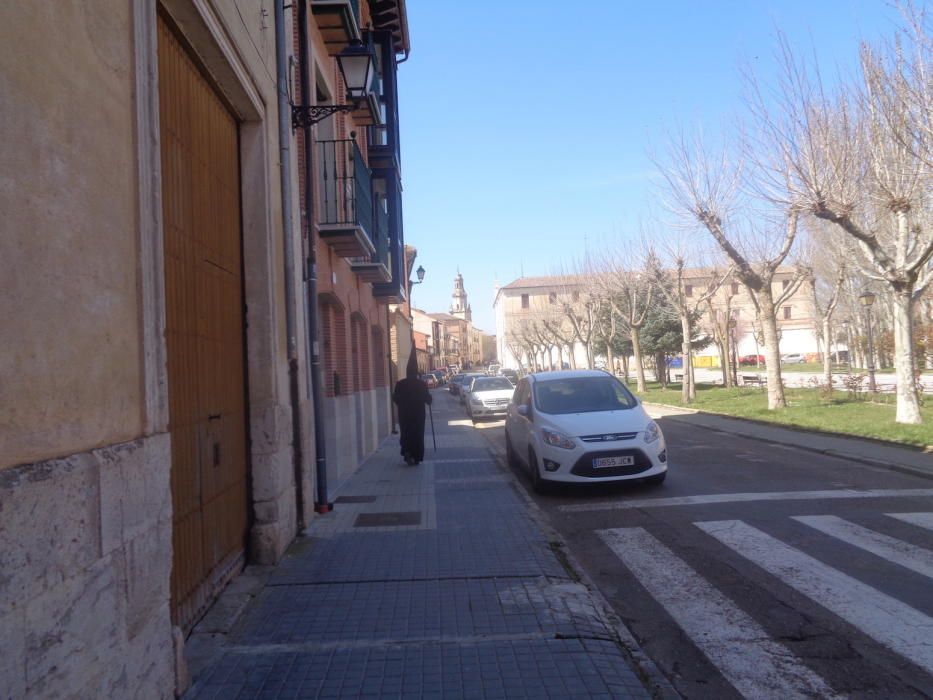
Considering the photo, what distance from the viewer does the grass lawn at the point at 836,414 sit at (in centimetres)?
1388

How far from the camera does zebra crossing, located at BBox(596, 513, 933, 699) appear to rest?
4.13 m

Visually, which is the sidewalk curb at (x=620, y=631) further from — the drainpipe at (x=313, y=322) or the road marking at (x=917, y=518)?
the road marking at (x=917, y=518)

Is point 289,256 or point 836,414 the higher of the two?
point 289,256

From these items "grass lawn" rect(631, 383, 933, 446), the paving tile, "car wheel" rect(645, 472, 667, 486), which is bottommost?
the paving tile

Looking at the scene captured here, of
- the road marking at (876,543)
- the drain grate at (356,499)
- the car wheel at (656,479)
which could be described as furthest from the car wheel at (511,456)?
the road marking at (876,543)

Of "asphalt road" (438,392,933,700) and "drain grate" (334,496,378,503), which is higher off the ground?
"drain grate" (334,496,378,503)

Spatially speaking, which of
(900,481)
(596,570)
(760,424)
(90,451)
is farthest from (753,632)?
(760,424)

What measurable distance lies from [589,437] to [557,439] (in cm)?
43

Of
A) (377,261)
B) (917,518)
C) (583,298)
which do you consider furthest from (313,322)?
(583,298)

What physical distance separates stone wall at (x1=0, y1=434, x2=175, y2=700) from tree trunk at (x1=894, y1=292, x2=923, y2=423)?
15479 mm

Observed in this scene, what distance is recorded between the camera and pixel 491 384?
27922mm

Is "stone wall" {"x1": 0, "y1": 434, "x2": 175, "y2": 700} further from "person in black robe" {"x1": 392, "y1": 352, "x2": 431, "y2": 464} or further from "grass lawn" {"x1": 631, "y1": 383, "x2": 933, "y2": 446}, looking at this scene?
"grass lawn" {"x1": 631, "y1": 383, "x2": 933, "y2": 446}

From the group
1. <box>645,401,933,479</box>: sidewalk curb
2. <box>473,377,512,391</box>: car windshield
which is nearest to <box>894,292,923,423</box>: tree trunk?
<box>645,401,933,479</box>: sidewalk curb

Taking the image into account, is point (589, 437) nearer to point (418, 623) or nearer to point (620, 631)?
point (620, 631)
